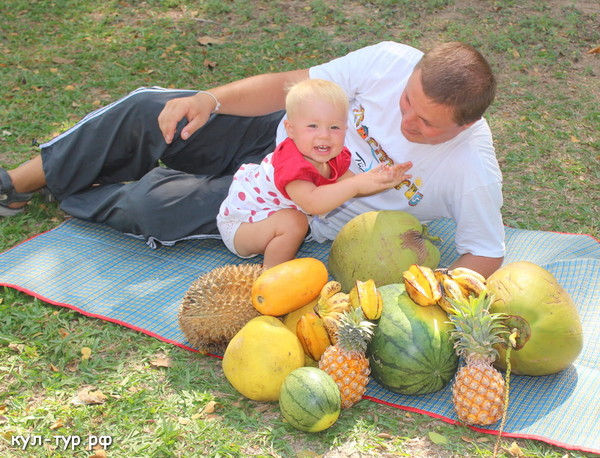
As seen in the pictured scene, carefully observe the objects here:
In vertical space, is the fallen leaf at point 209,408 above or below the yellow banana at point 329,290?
below

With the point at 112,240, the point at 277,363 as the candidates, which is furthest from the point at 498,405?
the point at 112,240

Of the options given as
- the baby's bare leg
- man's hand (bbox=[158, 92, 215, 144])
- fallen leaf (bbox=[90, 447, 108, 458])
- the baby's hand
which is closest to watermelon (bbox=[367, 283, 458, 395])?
the baby's hand

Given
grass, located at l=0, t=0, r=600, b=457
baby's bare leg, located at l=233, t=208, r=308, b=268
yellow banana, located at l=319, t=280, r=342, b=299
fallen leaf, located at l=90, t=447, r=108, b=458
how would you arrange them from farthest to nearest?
baby's bare leg, located at l=233, t=208, r=308, b=268 < yellow banana, located at l=319, t=280, r=342, b=299 < grass, located at l=0, t=0, r=600, b=457 < fallen leaf, located at l=90, t=447, r=108, b=458

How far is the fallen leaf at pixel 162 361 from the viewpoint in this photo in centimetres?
313

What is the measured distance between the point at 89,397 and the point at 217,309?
2.32ft

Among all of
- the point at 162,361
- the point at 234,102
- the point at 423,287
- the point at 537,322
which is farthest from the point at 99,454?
the point at 234,102

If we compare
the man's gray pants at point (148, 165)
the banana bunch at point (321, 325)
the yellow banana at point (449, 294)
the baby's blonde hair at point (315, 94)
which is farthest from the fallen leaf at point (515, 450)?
the man's gray pants at point (148, 165)

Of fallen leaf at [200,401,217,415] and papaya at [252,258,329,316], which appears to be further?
papaya at [252,258,329,316]

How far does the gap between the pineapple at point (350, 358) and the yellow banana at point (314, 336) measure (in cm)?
12

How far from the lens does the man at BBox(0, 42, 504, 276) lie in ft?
10.5

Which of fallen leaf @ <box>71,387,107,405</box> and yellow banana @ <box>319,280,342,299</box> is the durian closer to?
yellow banana @ <box>319,280,342,299</box>

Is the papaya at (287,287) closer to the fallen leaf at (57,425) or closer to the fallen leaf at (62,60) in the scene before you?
the fallen leaf at (57,425)

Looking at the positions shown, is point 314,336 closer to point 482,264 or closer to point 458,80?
point 482,264

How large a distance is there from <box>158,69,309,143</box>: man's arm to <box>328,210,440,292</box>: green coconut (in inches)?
41.2
